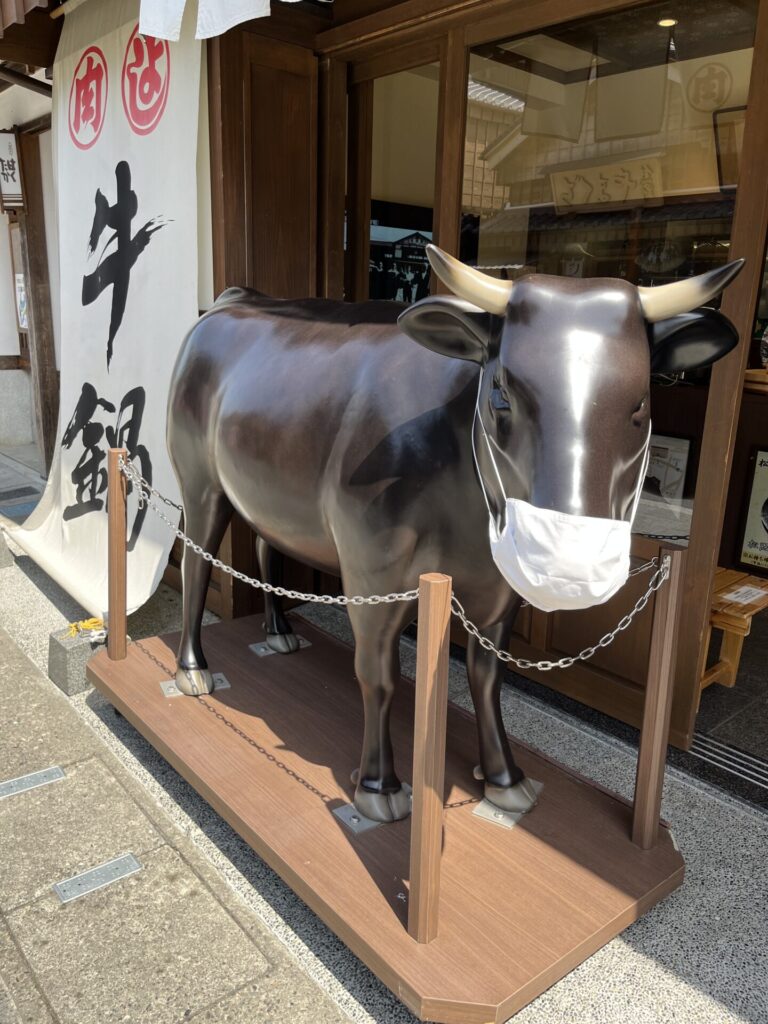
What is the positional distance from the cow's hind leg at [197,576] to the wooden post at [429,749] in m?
1.55

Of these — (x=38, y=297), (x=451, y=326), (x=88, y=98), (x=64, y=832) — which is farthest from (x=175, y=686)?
(x=38, y=297)

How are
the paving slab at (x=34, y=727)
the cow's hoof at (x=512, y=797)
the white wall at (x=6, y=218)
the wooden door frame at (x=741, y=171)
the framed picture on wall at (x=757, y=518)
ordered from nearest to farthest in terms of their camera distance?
1. the cow's hoof at (x=512, y=797)
2. the wooden door frame at (x=741, y=171)
3. the paving slab at (x=34, y=727)
4. the framed picture on wall at (x=757, y=518)
5. the white wall at (x=6, y=218)

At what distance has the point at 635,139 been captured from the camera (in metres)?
3.62

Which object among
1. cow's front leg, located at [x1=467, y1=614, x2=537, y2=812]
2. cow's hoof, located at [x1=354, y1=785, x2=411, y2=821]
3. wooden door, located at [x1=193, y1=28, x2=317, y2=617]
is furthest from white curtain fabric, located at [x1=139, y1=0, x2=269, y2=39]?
cow's hoof, located at [x1=354, y1=785, x2=411, y2=821]

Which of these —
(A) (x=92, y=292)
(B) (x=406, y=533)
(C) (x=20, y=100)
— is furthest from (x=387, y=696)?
(C) (x=20, y=100)

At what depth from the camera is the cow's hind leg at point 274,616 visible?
3.60 m

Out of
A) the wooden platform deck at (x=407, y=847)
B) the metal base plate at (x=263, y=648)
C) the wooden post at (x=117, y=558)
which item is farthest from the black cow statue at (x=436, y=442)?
the metal base plate at (x=263, y=648)

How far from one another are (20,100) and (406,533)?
6840 mm

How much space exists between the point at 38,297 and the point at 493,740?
680cm

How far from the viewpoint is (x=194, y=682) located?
319cm

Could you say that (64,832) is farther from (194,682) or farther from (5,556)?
(5,556)

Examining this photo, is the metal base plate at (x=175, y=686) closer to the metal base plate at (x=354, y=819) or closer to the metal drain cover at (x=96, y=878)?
the metal drain cover at (x=96, y=878)

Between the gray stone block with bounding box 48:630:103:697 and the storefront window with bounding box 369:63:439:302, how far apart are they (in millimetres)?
2287

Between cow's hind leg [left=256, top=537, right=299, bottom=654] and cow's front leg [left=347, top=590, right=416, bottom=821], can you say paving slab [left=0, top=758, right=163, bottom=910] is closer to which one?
cow's front leg [left=347, top=590, right=416, bottom=821]
